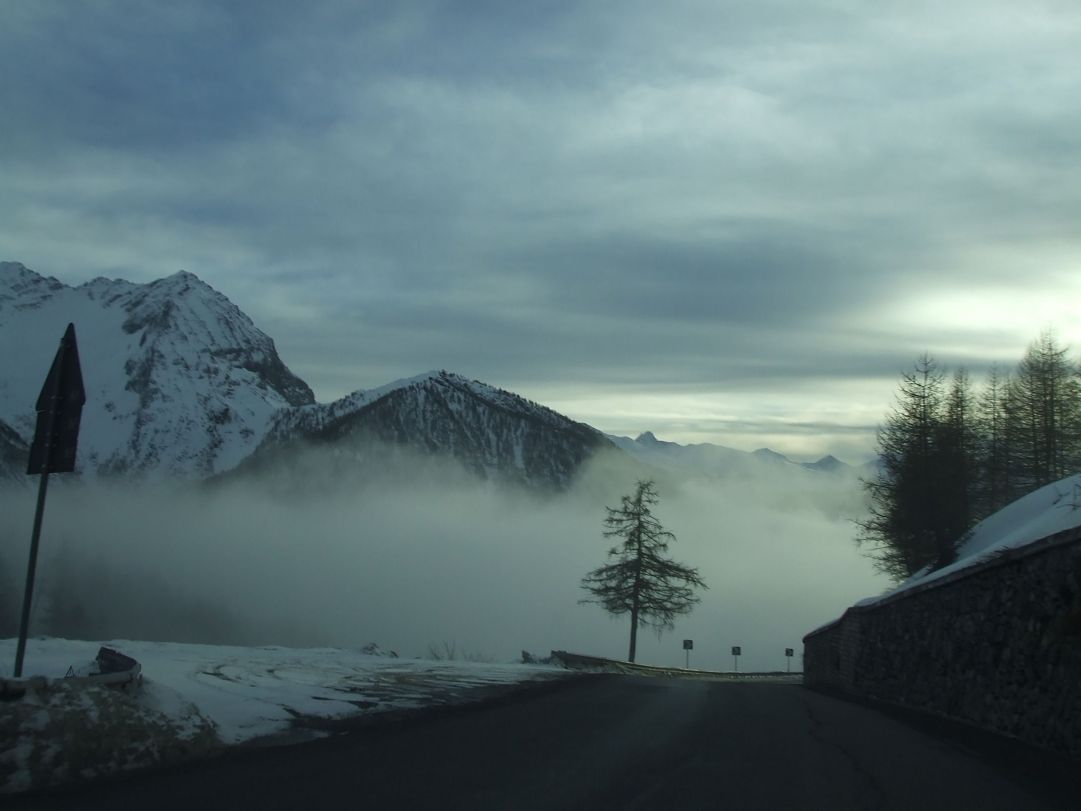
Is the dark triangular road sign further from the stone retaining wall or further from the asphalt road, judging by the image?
the stone retaining wall

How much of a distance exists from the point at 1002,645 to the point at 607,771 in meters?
6.19

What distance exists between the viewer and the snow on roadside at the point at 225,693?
727cm

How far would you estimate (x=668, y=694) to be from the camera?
17859mm

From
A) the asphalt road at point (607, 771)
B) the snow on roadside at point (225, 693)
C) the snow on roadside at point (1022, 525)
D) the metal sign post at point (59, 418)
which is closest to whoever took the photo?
the asphalt road at point (607, 771)

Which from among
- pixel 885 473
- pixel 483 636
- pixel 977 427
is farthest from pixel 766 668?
pixel 885 473

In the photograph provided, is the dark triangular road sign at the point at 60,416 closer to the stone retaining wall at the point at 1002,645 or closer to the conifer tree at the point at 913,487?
the stone retaining wall at the point at 1002,645

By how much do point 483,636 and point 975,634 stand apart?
14175 cm

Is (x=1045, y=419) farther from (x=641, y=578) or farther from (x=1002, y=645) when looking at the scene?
(x=1002, y=645)

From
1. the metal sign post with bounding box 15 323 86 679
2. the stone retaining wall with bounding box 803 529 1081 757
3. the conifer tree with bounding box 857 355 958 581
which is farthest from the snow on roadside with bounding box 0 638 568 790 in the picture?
the conifer tree with bounding box 857 355 958 581

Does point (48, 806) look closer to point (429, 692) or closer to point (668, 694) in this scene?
point (429, 692)

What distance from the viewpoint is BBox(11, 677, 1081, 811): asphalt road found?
7.01m

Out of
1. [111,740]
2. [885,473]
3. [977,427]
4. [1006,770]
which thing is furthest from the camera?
[977,427]

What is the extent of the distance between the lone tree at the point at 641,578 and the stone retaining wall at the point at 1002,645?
36.0 m

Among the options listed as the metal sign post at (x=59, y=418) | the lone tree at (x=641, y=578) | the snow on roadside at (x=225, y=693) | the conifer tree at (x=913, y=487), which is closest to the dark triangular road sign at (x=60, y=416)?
the metal sign post at (x=59, y=418)
